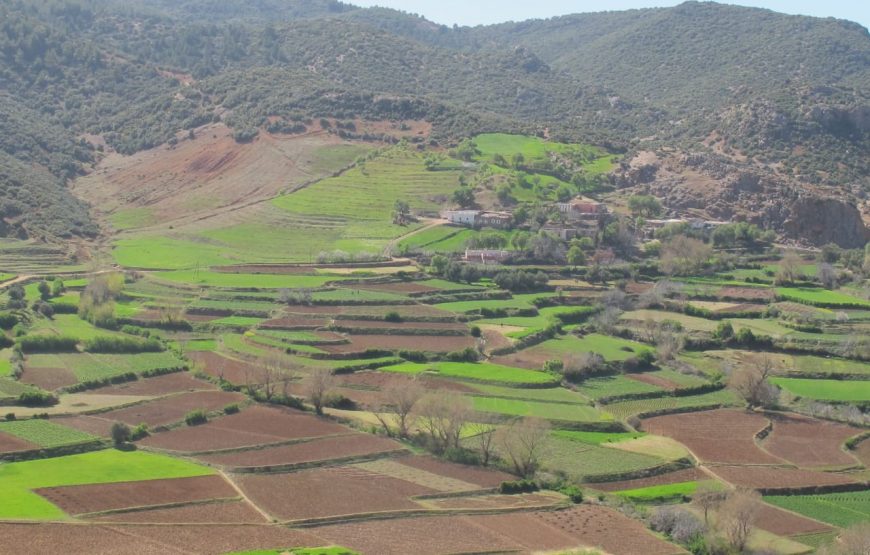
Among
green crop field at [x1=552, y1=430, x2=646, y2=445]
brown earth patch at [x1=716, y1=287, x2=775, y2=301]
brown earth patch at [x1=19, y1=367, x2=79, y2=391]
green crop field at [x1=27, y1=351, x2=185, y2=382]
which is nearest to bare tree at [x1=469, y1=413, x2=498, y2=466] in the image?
green crop field at [x1=552, y1=430, x2=646, y2=445]

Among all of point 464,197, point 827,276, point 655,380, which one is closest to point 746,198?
point 827,276

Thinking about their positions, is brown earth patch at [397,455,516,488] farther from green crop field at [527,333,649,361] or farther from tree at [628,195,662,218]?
tree at [628,195,662,218]

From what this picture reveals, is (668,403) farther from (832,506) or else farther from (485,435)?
(832,506)

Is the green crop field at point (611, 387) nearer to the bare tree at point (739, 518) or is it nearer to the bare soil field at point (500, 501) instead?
the bare soil field at point (500, 501)

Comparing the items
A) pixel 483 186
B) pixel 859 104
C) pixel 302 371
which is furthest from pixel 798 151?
pixel 302 371

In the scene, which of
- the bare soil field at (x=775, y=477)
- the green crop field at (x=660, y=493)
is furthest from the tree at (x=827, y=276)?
the green crop field at (x=660, y=493)

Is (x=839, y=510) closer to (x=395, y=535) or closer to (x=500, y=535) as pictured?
(x=500, y=535)
